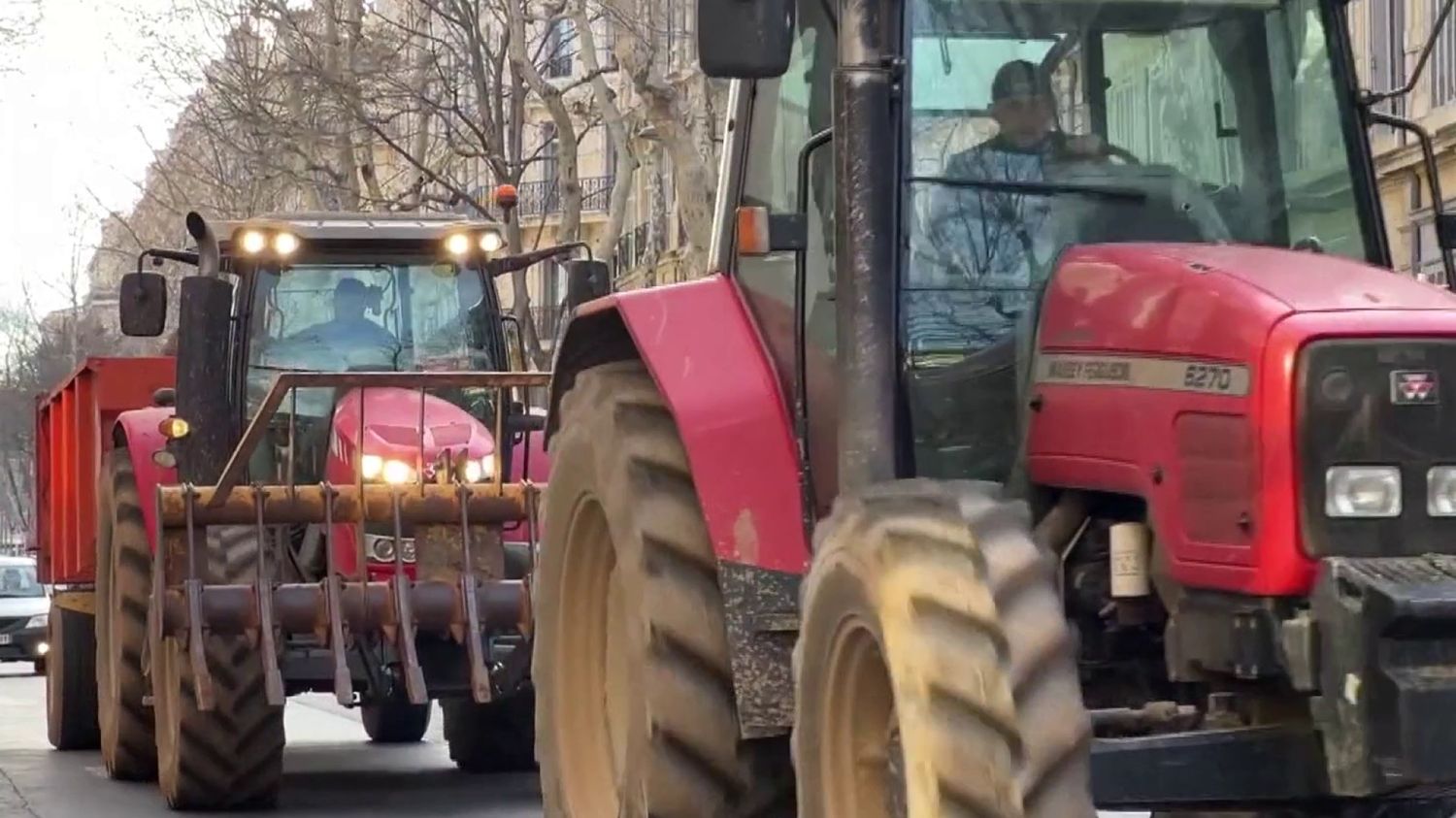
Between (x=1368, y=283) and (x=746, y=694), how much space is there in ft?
6.13

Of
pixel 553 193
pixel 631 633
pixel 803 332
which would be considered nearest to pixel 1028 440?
pixel 803 332

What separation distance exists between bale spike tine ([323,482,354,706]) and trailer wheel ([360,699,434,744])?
13.9ft

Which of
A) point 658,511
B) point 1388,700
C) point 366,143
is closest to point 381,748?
point 658,511

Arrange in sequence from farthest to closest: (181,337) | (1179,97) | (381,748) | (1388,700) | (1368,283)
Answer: (381,748) < (181,337) < (1179,97) < (1368,283) < (1388,700)

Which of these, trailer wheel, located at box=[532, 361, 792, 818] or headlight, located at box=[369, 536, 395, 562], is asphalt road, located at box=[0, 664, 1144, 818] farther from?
trailer wheel, located at box=[532, 361, 792, 818]

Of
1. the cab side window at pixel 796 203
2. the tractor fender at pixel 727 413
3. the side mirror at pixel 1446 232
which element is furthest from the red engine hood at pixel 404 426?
the side mirror at pixel 1446 232

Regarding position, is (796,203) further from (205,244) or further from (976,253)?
(205,244)

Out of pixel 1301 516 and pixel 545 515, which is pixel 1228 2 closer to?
pixel 1301 516

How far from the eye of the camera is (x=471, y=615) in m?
11.4

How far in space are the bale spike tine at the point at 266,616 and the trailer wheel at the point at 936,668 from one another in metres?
5.40

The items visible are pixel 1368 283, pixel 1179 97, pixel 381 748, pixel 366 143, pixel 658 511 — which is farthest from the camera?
pixel 366 143

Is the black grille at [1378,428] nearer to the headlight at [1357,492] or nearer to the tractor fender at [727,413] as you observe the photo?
the headlight at [1357,492]

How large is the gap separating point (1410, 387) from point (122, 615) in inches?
340

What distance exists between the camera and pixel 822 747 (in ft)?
19.6
